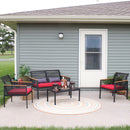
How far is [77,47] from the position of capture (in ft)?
22.3

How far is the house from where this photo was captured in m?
6.72

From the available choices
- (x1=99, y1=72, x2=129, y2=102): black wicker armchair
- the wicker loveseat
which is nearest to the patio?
(x1=99, y1=72, x2=129, y2=102): black wicker armchair

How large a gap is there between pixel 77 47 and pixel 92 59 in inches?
27.3

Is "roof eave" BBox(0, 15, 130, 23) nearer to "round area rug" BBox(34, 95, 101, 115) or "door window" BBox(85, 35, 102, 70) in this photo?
"door window" BBox(85, 35, 102, 70)

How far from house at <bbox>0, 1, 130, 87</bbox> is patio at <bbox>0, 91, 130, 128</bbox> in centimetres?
203

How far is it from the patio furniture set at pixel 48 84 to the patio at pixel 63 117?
16.1 inches

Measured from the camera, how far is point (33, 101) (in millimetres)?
5332

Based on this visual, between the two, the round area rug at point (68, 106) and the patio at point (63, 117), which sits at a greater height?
the round area rug at point (68, 106)

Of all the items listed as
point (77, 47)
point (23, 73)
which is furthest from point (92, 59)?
point (23, 73)

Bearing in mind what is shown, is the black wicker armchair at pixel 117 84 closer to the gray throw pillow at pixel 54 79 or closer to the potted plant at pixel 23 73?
the gray throw pillow at pixel 54 79

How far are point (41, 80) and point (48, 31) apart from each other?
1.79m

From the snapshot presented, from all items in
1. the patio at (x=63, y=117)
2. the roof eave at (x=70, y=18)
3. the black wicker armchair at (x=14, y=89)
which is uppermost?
the roof eave at (x=70, y=18)

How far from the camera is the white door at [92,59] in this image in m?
6.82

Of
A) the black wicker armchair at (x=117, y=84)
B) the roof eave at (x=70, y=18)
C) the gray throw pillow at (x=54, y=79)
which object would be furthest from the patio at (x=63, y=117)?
the roof eave at (x=70, y=18)
